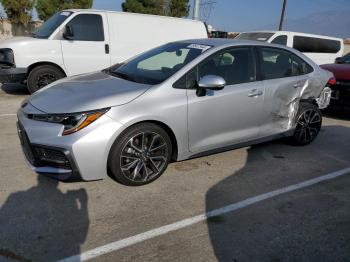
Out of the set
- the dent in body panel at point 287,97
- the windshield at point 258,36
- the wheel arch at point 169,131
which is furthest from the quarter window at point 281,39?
the wheel arch at point 169,131

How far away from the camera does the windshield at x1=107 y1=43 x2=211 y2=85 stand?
3896 millimetres

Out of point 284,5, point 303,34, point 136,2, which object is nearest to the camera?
point 303,34

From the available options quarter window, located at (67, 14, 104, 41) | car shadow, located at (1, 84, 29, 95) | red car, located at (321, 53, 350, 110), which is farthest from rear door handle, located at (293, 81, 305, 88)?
car shadow, located at (1, 84, 29, 95)

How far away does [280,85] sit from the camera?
4547 millimetres

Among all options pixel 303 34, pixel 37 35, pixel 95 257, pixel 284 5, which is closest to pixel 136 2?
pixel 284 5

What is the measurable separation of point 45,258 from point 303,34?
11.1 metres

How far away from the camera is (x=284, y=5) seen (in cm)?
2469

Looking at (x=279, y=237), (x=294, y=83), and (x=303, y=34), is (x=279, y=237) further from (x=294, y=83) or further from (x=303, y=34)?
(x=303, y=34)

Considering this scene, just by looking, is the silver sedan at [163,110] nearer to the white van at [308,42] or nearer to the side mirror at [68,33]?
the side mirror at [68,33]

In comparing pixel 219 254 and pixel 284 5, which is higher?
pixel 284 5

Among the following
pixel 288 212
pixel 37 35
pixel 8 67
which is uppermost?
pixel 37 35

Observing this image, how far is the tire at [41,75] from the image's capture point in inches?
300

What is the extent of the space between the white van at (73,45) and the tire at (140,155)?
5.03 meters

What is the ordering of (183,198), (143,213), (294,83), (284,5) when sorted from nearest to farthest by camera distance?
(143,213) < (183,198) < (294,83) < (284,5)
